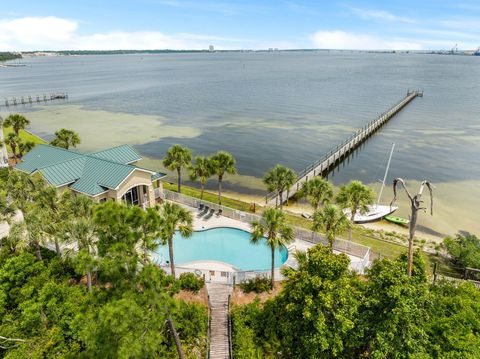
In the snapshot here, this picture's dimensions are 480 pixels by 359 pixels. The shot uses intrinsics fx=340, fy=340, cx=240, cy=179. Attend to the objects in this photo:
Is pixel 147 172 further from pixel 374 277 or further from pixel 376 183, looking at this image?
pixel 376 183

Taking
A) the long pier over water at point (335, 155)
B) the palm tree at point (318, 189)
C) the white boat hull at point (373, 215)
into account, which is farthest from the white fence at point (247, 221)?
the white boat hull at point (373, 215)

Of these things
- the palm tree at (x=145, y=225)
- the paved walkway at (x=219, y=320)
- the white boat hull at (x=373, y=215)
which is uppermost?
the palm tree at (x=145, y=225)

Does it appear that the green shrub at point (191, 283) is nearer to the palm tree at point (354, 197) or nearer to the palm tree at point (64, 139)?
the palm tree at point (354, 197)

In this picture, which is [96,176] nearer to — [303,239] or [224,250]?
[224,250]

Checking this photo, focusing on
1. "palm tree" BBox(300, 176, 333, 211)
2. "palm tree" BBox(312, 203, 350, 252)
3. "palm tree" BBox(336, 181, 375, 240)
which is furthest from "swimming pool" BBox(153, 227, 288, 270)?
"palm tree" BBox(336, 181, 375, 240)

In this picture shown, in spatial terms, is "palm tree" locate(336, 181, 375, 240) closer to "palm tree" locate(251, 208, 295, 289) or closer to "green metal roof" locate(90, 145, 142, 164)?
"palm tree" locate(251, 208, 295, 289)

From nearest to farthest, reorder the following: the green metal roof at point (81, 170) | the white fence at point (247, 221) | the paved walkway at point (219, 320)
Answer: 1. the paved walkway at point (219, 320)
2. the white fence at point (247, 221)
3. the green metal roof at point (81, 170)
